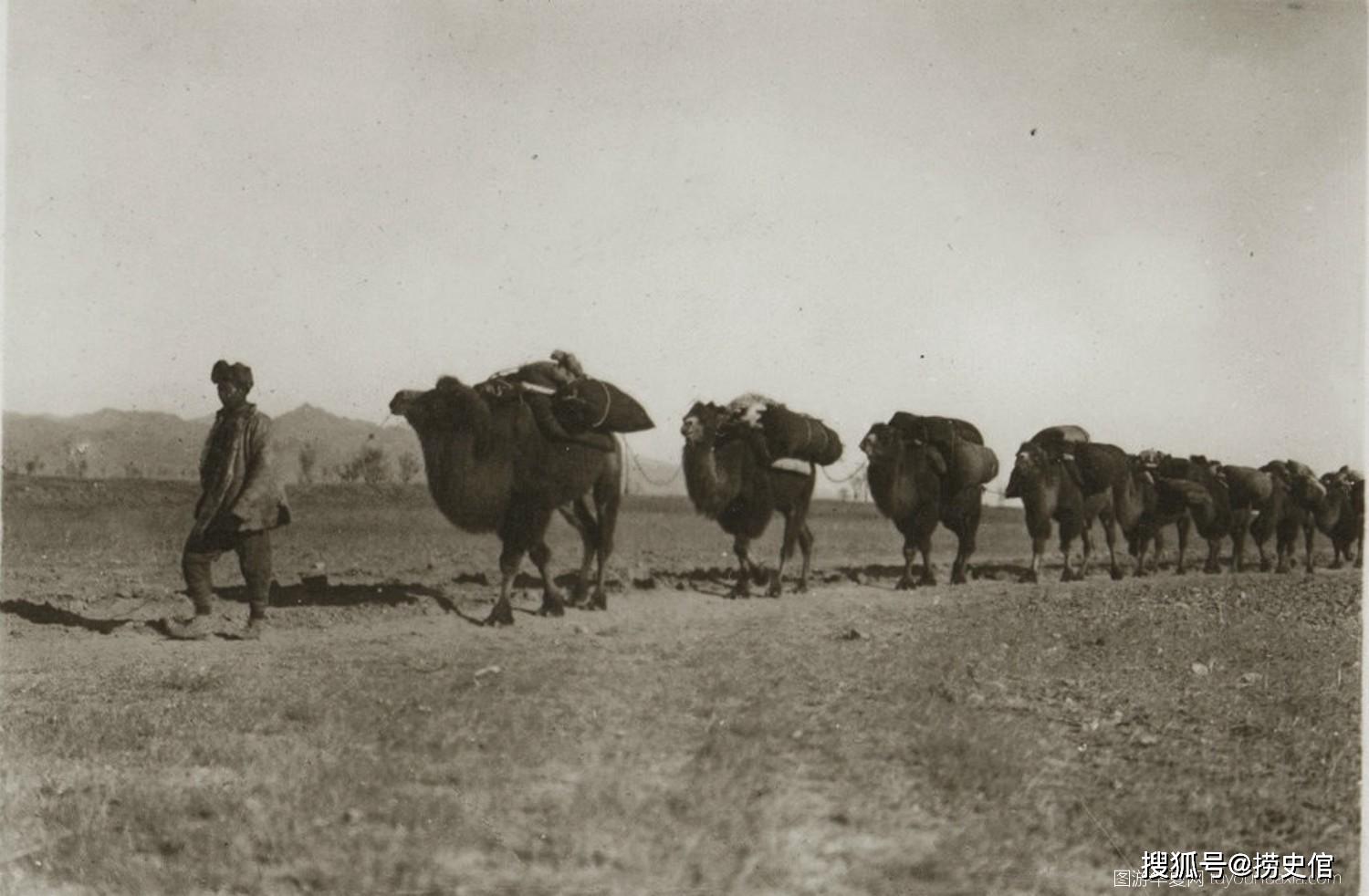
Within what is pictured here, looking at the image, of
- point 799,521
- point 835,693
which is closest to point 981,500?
point 799,521

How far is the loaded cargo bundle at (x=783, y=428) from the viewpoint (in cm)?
600

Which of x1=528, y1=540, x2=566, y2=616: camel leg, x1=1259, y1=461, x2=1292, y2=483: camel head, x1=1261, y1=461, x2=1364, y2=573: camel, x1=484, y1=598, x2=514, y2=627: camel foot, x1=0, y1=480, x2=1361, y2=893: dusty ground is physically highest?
x1=1259, y1=461, x2=1292, y2=483: camel head

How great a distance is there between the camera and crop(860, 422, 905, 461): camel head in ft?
22.2

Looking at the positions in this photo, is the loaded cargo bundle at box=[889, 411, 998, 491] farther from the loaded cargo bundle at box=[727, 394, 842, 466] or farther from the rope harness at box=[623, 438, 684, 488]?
the rope harness at box=[623, 438, 684, 488]

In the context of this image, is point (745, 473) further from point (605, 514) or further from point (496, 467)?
point (496, 467)

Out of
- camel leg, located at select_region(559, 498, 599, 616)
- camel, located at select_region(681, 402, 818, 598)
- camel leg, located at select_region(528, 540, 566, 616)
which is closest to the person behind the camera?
camel leg, located at select_region(528, 540, 566, 616)

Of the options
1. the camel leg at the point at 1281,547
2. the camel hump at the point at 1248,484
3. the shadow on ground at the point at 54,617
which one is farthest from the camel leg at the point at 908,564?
the camel leg at the point at 1281,547

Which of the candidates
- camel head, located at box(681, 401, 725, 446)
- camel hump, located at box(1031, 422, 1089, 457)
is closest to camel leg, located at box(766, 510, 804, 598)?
camel head, located at box(681, 401, 725, 446)

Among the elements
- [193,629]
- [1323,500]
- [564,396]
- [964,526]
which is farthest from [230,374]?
[1323,500]

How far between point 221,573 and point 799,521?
10.7ft

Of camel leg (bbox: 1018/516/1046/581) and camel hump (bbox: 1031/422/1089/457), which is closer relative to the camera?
camel hump (bbox: 1031/422/1089/457)

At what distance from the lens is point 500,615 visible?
554cm

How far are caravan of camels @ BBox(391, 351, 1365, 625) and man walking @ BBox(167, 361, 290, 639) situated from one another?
2.34 feet

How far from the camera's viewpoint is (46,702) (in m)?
4.87
